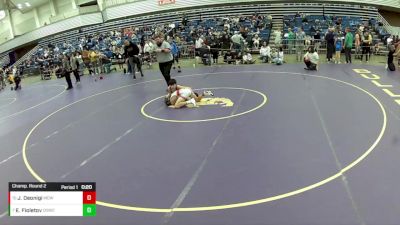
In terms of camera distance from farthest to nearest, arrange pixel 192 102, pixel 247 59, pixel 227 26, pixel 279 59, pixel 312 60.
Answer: pixel 227 26, pixel 247 59, pixel 279 59, pixel 312 60, pixel 192 102

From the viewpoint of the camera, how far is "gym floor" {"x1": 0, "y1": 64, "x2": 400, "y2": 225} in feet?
17.6

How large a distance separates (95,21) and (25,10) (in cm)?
896

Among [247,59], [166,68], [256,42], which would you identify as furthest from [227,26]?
[166,68]

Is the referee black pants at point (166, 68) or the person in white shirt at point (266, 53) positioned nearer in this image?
the referee black pants at point (166, 68)

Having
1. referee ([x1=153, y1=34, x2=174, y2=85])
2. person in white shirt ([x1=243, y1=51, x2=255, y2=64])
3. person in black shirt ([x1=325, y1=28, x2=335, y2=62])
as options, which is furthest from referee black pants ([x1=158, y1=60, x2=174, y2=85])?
person in black shirt ([x1=325, y1=28, x2=335, y2=62])

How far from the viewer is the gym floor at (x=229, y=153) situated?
17.6 feet

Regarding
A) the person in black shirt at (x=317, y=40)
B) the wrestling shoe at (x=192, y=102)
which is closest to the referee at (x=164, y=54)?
the wrestling shoe at (x=192, y=102)

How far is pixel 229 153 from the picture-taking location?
23.8 ft

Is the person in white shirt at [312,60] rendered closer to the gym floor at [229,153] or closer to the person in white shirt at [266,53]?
the gym floor at [229,153]

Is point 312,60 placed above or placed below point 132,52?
below

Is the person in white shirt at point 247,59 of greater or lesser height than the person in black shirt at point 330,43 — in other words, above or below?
below

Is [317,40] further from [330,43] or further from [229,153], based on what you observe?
[229,153]
